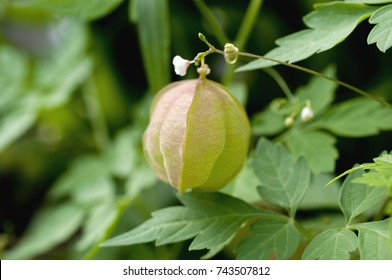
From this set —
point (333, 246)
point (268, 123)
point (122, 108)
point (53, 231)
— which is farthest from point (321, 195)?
point (122, 108)

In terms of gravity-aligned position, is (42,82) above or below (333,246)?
above

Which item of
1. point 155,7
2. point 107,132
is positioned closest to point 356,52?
point 155,7

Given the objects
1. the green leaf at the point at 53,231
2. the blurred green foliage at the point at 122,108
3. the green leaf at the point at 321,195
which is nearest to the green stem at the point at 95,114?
the blurred green foliage at the point at 122,108

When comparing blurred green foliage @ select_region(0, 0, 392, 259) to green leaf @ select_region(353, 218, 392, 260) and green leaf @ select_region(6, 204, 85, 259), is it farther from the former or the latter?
green leaf @ select_region(353, 218, 392, 260)

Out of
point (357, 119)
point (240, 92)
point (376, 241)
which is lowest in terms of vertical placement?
point (376, 241)

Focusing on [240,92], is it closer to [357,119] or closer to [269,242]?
[357,119]

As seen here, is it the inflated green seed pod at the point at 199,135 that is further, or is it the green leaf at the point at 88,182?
the green leaf at the point at 88,182

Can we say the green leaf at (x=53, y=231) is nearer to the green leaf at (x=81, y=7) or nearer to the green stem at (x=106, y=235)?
the green stem at (x=106, y=235)
